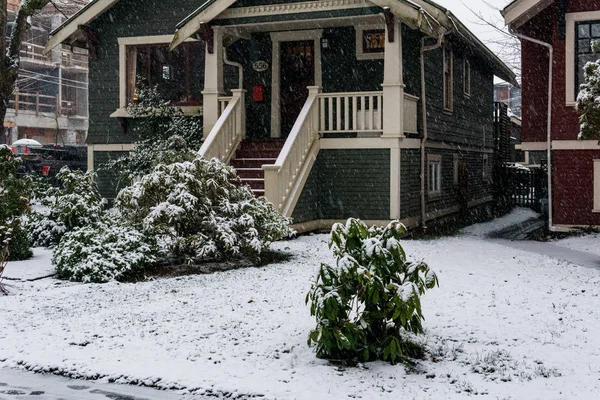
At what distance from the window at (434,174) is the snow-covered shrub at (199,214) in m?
7.60

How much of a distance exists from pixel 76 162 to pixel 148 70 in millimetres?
14653

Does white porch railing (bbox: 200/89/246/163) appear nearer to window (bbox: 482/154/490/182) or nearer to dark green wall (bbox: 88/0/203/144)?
dark green wall (bbox: 88/0/203/144)

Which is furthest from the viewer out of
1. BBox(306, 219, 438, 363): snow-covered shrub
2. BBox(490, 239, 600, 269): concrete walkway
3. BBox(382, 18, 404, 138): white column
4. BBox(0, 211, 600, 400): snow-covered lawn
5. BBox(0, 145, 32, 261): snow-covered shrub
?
BBox(382, 18, 404, 138): white column

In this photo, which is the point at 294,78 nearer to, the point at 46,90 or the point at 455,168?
the point at 455,168

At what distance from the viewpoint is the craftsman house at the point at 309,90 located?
616 inches

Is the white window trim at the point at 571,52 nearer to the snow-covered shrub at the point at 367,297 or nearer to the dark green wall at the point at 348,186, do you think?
the dark green wall at the point at 348,186

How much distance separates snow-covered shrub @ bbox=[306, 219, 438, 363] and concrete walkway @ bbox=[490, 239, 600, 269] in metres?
6.51

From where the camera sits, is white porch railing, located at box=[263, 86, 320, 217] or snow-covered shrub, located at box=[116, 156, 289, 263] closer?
snow-covered shrub, located at box=[116, 156, 289, 263]

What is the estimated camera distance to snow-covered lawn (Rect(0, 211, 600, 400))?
594cm

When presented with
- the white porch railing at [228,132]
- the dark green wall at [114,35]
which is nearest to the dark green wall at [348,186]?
the white porch railing at [228,132]

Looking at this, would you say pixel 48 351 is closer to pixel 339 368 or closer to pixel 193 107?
pixel 339 368

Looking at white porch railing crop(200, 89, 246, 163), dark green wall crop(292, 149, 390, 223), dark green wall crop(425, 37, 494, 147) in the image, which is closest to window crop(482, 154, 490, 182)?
dark green wall crop(425, 37, 494, 147)

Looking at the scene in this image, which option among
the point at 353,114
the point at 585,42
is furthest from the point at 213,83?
the point at 585,42

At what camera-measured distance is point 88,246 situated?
36.1 feet
